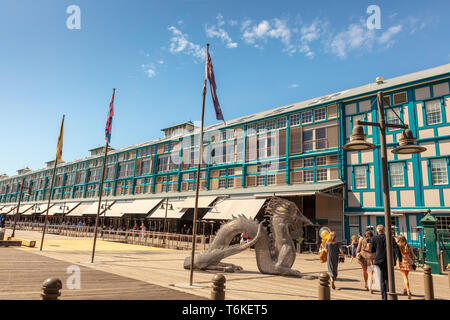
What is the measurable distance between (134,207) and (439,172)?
29007 millimetres

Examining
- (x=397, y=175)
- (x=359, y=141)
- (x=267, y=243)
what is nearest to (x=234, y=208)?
(x=397, y=175)

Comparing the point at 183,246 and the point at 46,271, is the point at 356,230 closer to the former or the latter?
the point at 183,246

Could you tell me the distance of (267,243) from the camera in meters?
10.7

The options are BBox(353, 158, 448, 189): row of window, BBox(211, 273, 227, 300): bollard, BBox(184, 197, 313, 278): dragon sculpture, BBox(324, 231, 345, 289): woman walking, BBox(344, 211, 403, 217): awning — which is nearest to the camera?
BBox(211, 273, 227, 300): bollard

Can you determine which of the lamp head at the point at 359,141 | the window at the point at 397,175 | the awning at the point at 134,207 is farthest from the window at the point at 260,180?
the lamp head at the point at 359,141

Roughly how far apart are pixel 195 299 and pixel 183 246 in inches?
632

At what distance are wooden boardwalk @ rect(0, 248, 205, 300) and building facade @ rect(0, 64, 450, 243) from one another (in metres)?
12.9

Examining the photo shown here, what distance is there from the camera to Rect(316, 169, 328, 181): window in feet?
78.8

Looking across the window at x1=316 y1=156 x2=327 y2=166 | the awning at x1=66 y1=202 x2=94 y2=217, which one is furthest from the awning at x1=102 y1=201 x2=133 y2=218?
the window at x1=316 y1=156 x2=327 y2=166

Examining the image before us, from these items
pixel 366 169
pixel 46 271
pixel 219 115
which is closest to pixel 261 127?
pixel 366 169

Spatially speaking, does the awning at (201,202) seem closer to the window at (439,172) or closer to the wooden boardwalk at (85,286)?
the window at (439,172)

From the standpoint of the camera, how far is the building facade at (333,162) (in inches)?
771

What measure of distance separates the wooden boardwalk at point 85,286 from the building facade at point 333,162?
42.3ft

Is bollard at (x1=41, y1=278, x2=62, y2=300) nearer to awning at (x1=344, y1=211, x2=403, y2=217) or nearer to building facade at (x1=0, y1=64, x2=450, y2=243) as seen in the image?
building facade at (x1=0, y1=64, x2=450, y2=243)
